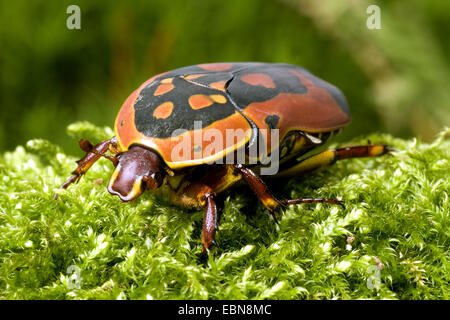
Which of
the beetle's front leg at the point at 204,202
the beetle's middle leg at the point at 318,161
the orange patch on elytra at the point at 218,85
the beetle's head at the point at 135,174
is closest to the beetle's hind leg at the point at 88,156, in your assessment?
the beetle's head at the point at 135,174

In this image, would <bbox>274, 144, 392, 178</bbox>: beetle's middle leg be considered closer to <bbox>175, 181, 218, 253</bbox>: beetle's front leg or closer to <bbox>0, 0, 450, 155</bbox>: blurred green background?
<bbox>175, 181, 218, 253</bbox>: beetle's front leg

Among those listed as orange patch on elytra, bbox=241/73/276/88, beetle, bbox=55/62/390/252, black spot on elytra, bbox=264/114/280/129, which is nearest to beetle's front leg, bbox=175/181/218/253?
beetle, bbox=55/62/390/252

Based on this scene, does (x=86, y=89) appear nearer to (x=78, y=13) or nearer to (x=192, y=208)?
(x=78, y=13)

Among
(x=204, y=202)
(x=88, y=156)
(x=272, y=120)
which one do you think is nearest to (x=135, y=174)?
(x=204, y=202)

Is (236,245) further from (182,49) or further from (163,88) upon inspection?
(182,49)

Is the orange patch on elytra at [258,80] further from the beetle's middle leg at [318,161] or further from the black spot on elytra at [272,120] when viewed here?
the beetle's middle leg at [318,161]
